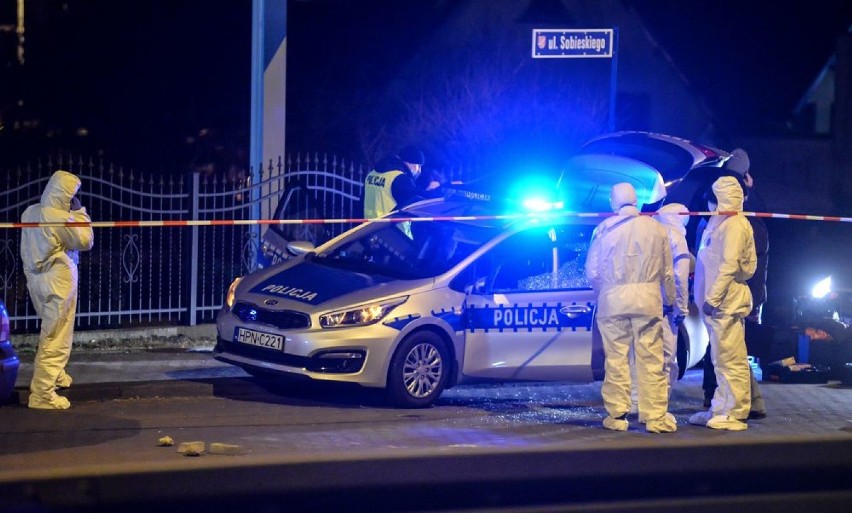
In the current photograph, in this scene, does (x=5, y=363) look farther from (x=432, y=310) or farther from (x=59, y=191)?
(x=432, y=310)

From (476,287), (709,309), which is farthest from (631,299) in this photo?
(476,287)

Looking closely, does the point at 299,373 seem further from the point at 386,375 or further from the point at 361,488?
the point at 361,488

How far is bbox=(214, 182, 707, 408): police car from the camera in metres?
8.91

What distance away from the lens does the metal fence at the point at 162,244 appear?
1229 centimetres

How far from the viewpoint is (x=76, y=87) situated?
851 inches

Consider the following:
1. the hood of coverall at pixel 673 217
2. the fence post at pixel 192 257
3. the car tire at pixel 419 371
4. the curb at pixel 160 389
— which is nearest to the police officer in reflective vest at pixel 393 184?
the fence post at pixel 192 257

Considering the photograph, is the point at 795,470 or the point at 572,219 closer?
the point at 795,470

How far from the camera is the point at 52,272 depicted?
873 centimetres

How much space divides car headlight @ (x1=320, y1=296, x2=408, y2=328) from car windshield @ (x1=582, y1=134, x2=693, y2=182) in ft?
10.0

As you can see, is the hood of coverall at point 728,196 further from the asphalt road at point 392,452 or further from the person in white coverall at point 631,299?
the asphalt road at point 392,452

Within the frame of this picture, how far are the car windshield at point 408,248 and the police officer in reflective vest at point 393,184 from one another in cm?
127

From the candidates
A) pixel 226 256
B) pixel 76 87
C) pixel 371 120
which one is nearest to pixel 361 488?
pixel 226 256

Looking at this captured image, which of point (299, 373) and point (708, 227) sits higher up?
point (708, 227)

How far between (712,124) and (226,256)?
19.3 metres
